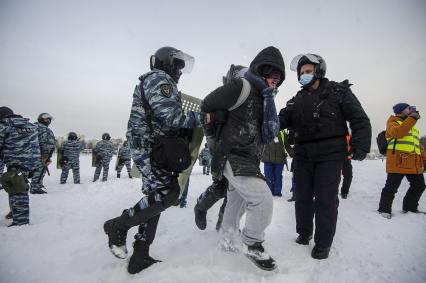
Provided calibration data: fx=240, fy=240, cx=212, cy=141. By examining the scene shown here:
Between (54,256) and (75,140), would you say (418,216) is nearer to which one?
(54,256)

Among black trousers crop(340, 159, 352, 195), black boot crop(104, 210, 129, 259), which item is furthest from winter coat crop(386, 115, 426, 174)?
black boot crop(104, 210, 129, 259)

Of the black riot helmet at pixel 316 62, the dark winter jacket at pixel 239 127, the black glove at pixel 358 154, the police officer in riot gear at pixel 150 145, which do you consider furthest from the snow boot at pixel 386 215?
the police officer in riot gear at pixel 150 145

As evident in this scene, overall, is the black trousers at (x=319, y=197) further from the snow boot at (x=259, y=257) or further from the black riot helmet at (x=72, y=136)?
the black riot helmet at (x=72, y=136)

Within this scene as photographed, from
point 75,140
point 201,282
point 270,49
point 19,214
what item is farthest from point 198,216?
point 75,140

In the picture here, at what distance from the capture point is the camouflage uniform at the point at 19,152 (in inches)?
153

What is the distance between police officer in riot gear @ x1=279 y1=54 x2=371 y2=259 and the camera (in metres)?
2.59

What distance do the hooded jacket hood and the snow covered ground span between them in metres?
1.86

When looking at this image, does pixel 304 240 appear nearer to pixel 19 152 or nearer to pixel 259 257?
pixel 259 257

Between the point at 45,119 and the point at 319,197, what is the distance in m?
8.66

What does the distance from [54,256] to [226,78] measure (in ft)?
9.15

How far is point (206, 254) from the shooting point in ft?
8.10

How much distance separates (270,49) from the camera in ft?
7.68

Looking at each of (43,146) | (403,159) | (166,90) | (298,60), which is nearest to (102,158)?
(43,146)

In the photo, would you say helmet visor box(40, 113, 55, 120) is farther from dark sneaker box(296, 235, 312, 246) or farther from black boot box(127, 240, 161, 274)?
dark sneaker box(296, 235, 312, 246)
